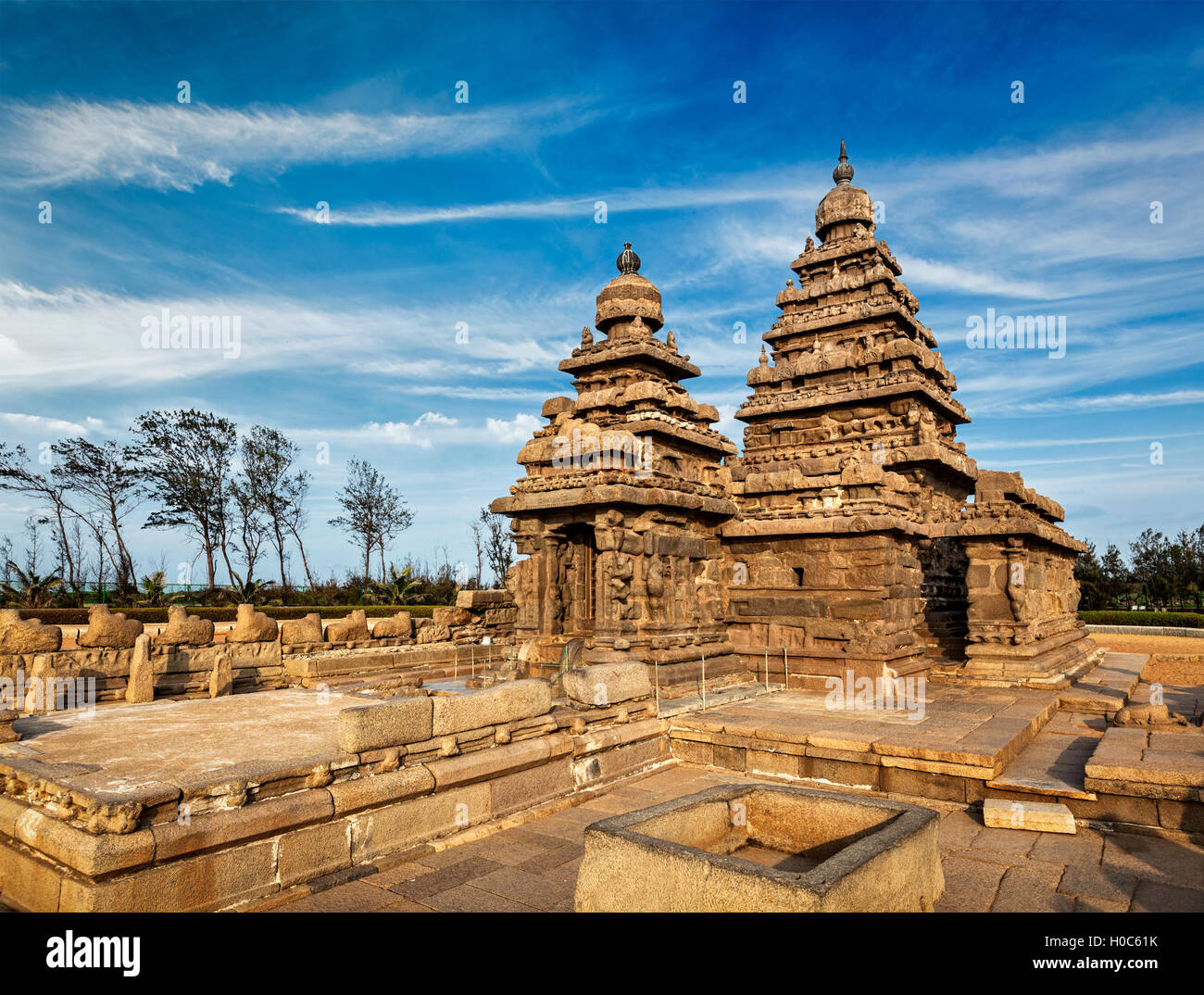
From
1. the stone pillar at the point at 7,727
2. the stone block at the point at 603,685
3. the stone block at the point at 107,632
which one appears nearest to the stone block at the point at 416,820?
the stone block at the point at 603,685

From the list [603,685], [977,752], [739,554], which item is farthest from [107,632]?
[977,752]

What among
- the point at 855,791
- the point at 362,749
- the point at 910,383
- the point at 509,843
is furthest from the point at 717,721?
the point at 910,383

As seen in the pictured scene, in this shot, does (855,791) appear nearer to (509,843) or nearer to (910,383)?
(509,843)

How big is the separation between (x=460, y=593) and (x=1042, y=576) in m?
10.6

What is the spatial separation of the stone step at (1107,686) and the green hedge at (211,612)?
50.3 ft

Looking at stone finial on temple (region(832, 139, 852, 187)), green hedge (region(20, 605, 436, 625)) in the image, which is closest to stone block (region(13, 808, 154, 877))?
green hedge (region(20, 605, 436, 625))

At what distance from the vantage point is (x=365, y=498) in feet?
138

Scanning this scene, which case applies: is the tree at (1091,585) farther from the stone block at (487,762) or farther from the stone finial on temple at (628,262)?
the stone block at (487,762)

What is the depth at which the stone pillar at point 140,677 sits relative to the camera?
826 centimetres

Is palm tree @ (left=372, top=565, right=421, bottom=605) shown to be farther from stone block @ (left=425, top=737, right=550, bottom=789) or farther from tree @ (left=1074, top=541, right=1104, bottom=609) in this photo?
tree @ (left=1074, top=541, right=1104, bottom=609)

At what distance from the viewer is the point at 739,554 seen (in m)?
11.9

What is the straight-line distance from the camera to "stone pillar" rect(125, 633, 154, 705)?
8.26 meters

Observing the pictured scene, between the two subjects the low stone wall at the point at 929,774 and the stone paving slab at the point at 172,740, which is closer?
the stone paving slab at the point at 172,740
